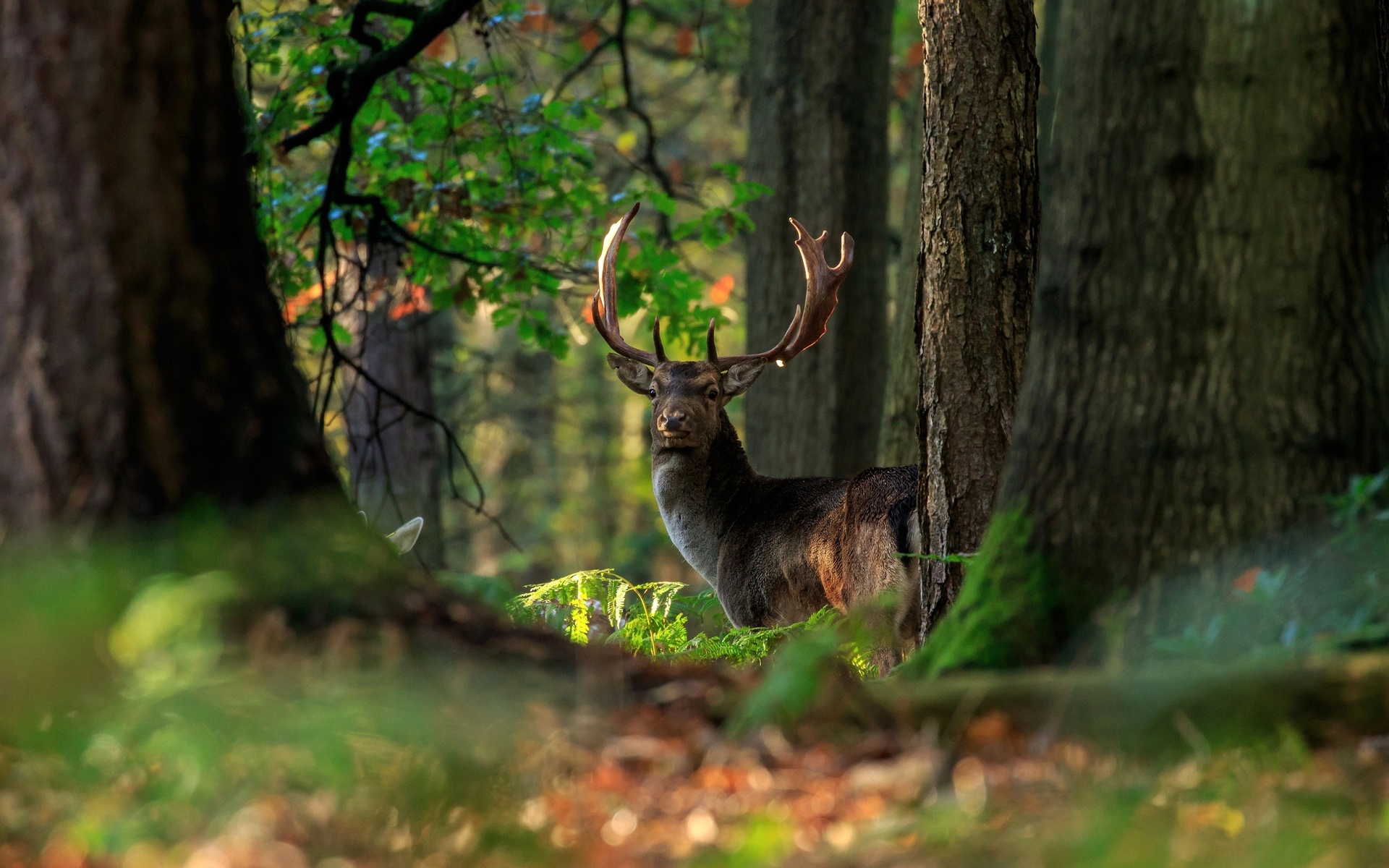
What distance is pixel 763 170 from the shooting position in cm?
1105

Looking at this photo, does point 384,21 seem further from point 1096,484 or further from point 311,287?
point 1096,484

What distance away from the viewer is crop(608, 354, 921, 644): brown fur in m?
7.39

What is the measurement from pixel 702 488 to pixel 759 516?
594 millimetres

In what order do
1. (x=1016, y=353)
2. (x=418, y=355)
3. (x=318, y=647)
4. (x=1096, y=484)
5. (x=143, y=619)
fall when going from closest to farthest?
1. (x=143, y=619)
2. (x=318, y=647)
3. (x=1096, y=484)
4. (x=1016, y=353)
5. (x=418, y=355)

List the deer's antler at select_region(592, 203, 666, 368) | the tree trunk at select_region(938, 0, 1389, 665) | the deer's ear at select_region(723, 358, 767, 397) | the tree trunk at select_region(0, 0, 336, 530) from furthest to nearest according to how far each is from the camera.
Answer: the deer's ear at select_region(723, 358, 767, 397) → the deer's antler at select_region(592, 203, 666, 368) → the tree trunk at select_region(938, 0, 1389, 665) → the tree trunk at select_region(0, 0, 336, 530)

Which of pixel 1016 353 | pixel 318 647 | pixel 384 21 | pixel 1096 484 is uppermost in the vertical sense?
pixel 384 21

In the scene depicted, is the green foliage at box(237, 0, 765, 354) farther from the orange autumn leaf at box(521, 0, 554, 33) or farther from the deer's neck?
the deer's neck

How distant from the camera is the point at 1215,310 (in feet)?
12.2

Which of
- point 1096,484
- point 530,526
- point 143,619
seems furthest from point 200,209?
point 530,526

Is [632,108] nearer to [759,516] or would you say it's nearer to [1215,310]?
[759,516]

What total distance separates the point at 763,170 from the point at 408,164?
2.89 meters

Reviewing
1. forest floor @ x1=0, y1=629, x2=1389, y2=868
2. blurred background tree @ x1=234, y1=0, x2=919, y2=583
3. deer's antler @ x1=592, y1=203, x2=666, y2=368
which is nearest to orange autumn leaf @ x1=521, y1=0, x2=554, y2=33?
blurred background tree @ x1=234, y1=0, x2=919, y2=583

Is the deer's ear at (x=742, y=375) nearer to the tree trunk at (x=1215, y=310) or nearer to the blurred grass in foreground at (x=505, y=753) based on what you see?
the tree trunk at (x=1215, y=310)

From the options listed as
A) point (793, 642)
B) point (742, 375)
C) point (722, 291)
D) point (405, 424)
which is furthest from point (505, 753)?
point (722, 291)
